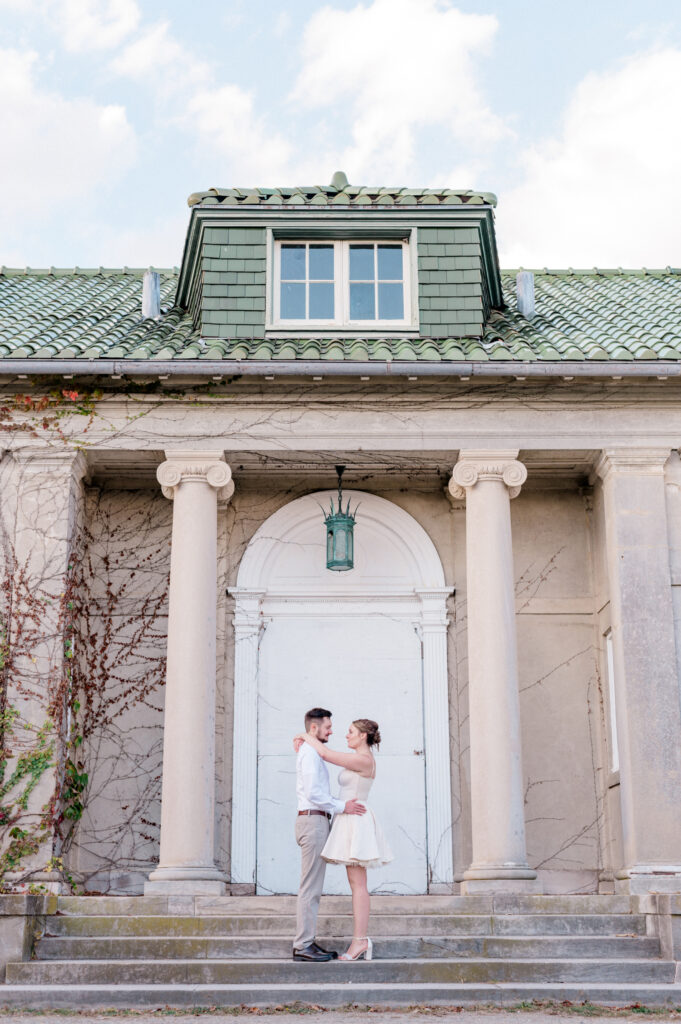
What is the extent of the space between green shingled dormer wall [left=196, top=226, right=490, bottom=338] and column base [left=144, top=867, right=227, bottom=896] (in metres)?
5.62

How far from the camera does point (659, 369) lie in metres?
12.4

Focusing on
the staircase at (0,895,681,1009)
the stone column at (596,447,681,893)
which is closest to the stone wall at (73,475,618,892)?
the stone column at (596,447,681,893)

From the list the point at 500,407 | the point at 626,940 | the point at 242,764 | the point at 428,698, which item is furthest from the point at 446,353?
the point at 626,940

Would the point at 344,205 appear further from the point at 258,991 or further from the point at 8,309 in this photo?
the point at 258,991

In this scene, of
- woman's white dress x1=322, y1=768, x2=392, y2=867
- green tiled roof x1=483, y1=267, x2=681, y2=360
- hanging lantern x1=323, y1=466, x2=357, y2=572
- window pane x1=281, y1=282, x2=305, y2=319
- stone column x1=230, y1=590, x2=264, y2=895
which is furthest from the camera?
window pane x1=281, y1=282, x2=305, y2=319

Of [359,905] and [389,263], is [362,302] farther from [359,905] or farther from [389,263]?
[359,905]

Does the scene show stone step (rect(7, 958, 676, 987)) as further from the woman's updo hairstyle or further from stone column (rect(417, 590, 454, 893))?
stone column (rect(417, 590, 454, 893))

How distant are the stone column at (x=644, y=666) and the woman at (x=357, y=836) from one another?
3.42m

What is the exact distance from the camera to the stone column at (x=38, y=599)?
1177 cm

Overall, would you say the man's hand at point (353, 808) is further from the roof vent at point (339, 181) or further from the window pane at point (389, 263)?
the roof vent at point (339, 181)

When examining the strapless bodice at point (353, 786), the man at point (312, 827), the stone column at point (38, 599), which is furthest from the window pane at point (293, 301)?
the strapless bodice at point (353, 786)

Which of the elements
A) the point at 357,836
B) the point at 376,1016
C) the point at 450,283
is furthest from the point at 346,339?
the point at 376,1016

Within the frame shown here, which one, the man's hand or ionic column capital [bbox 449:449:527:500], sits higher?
ionic column capital [bbox 449:449:527:500]

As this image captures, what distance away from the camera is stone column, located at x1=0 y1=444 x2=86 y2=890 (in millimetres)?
11773
